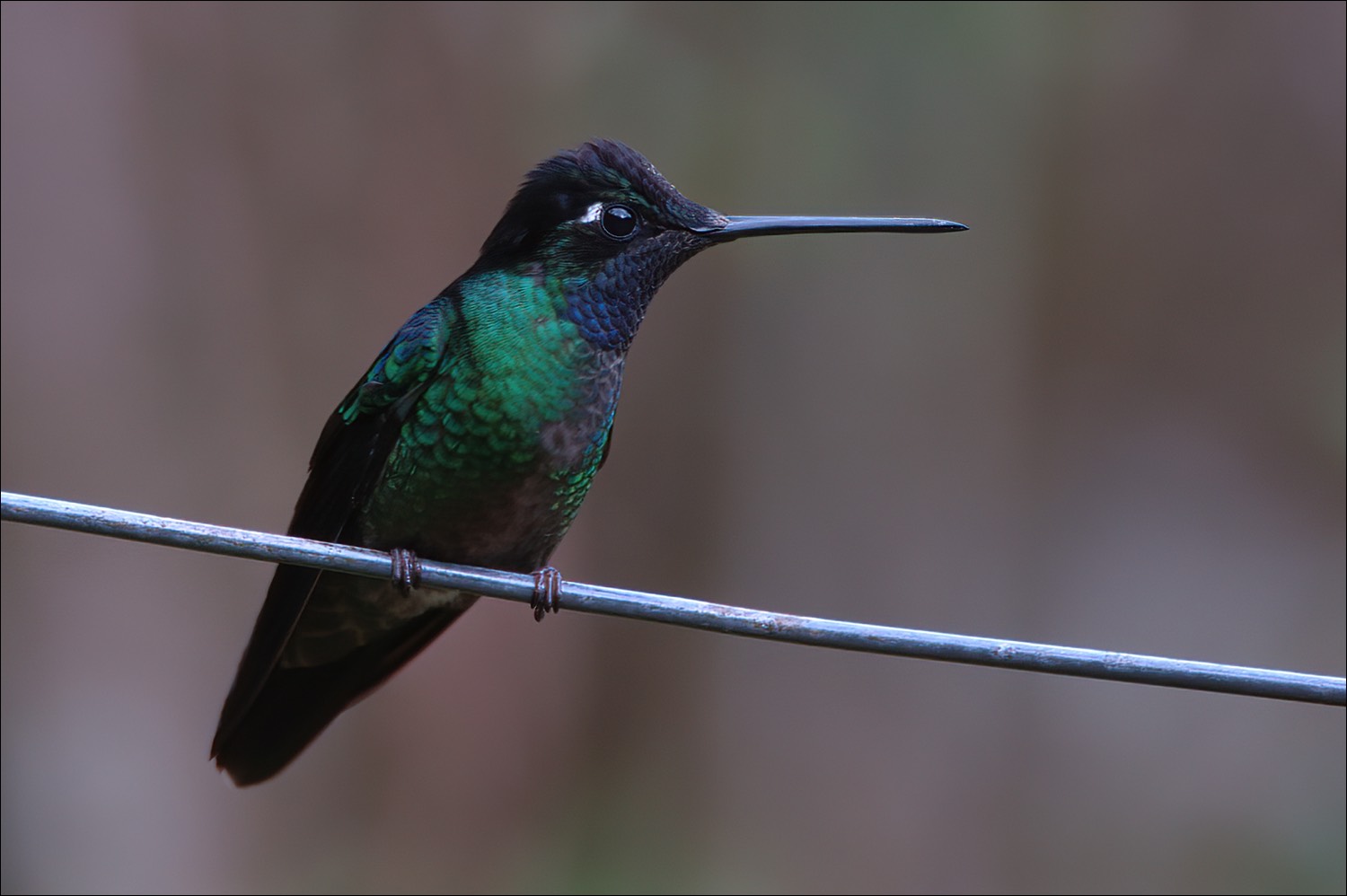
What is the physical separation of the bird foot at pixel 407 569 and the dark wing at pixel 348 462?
0.18m

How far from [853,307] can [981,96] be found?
1381mm

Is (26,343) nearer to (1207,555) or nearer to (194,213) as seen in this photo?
(194,213)

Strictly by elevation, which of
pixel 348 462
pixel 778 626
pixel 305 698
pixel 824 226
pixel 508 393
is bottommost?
pixel 305 698

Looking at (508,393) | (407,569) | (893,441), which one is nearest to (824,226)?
(508,393)

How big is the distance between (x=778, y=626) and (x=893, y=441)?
5049 millimetres

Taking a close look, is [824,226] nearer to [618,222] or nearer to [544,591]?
[618,222]

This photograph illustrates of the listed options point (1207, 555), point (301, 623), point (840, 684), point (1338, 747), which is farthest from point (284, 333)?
point (1338, 747)

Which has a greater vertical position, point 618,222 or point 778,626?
point 618,222

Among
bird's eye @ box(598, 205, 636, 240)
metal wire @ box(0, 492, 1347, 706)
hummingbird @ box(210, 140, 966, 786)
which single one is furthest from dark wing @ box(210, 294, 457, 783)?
metal wire @ box(0, 492, 1347, 706)

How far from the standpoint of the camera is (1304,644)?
6383 millimetres

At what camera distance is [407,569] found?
258 cm

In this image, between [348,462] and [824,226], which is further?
[348,462]

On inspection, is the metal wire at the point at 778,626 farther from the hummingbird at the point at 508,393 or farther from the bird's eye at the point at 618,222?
the bird's eye at the point at 618,222

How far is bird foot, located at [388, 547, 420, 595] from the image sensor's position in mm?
2486
